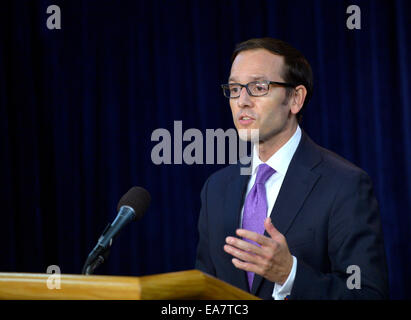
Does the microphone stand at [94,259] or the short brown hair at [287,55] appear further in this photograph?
the short brown hair at [287,55]

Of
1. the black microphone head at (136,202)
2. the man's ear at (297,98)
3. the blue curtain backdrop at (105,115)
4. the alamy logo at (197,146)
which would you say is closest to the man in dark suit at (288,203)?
the man's ear at (297,98)

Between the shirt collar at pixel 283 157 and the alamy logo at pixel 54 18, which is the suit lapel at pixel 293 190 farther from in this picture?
the alamy logo at pixel 54 18

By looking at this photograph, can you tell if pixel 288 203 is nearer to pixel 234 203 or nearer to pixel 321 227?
pixel 321 227

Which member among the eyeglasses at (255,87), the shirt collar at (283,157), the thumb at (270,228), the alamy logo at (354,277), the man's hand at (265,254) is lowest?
the alamy logo at (354,277)

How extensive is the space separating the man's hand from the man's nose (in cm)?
71

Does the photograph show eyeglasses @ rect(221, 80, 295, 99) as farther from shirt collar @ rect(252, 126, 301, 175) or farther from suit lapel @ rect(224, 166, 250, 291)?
suit lapel @ rect(224, 166, 250, 291)

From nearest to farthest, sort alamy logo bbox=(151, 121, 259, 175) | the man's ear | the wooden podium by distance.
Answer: the wooden podium
the man's ear
alamy logo bbox=(151, 121, 259, 175)

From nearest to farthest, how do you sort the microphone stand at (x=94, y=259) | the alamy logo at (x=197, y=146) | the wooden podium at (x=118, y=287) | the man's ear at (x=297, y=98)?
the wooden podium at (x=118, y=287)
the microphone stand at (x=94, y=259)
the man's ear at (x=297, y=98)
the alamy logo at (x=197, y=146)

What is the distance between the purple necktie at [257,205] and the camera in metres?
1.89

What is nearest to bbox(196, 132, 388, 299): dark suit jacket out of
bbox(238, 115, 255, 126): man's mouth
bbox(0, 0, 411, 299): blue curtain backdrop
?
bbox(238, 115, 255, 126): man's mouth

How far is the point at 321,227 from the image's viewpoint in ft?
5.78

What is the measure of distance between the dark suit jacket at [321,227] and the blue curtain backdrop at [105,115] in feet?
5.26

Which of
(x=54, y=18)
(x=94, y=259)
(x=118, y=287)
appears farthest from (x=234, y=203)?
(x=54, y=18)

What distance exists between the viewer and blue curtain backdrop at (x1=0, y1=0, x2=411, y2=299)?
3.59m
